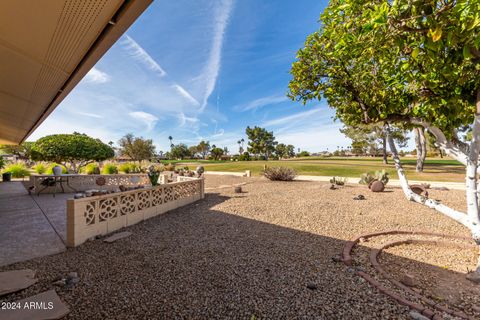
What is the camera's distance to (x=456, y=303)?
2.83 m

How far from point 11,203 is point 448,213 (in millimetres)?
14083

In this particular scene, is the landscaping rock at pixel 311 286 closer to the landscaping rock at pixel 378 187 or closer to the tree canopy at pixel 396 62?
the tree canopy at pixel 396 62

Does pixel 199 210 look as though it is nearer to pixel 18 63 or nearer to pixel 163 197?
pixel 163 197

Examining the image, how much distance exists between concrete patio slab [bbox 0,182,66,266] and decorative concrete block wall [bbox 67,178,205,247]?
1.75ft

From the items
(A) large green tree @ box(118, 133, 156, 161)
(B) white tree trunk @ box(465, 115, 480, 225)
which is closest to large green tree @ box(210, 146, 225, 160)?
(A) large green tree @ box(118, 133, 156, 161)

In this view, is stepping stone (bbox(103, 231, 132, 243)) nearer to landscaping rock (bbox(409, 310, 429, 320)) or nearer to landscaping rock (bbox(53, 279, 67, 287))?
landscaping rock (bbox(53, 279, 67, 287))

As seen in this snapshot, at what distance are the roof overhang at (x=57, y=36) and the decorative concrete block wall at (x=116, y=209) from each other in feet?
9.96

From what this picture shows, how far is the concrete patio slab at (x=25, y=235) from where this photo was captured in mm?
4094

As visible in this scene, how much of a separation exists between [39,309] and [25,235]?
3720 millimetres

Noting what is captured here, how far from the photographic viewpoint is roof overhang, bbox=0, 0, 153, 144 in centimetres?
281

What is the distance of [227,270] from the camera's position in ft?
11.7

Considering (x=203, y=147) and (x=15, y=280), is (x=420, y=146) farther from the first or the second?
(x=203, y=147)

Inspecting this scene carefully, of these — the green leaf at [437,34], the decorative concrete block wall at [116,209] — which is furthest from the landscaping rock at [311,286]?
the decorative concrete block wall at [116,209]

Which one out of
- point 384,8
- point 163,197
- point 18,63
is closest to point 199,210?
point 163,197
